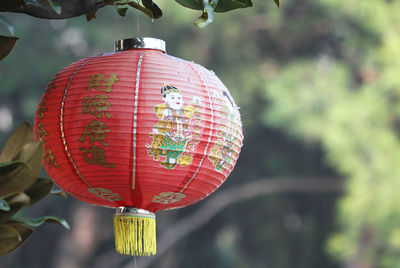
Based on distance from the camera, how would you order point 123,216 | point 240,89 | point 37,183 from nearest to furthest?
point 37,183 < point 123,216 < point 240,89

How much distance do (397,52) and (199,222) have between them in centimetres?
221

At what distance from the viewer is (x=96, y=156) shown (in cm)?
128

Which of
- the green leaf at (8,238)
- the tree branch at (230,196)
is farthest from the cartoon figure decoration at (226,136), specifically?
the tree branch at (230,196)

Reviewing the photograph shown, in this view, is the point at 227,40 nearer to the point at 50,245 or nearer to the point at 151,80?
the point at 50,245

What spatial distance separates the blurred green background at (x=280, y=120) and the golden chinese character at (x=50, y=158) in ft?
13.9

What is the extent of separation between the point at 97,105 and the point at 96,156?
0.09 metres

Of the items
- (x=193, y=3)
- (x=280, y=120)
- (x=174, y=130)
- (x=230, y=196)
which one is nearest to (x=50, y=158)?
(x=174, y=130)

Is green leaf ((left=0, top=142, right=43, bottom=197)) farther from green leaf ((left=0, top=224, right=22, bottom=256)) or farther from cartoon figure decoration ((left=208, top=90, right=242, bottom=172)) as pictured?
cartoon figure decoration ((left=208, top=90, right=242, bottom=172))

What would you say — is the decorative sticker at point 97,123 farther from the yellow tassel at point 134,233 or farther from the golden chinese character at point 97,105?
the yellow tassel at point 134,233

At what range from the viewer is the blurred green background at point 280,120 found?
18.1 feet

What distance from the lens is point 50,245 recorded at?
6.75 metres

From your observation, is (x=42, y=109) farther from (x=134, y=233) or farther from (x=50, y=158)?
(x=134, y=233)

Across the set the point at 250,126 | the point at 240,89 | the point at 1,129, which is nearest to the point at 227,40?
the point at 240,89

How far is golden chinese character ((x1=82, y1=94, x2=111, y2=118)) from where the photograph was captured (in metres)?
1.26
